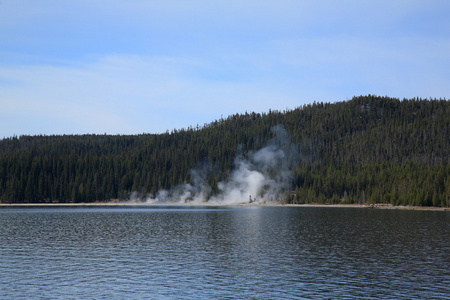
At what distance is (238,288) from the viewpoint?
41781 millimetres

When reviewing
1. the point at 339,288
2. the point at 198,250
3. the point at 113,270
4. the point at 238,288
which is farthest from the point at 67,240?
the point at 339,288

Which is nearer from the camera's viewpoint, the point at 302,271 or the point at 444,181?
the point at 302,271

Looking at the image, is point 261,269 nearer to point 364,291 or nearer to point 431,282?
point 364,291

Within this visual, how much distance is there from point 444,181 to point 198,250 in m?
140

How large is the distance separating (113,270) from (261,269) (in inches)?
576

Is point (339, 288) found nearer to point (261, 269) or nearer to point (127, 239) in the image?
point (261, 269)

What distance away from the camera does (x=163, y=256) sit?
58.9 metres

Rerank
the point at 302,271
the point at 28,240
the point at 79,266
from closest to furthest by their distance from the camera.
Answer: the point at 302,271 < the point at 79,266 < the point at 28,240

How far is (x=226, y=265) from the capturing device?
5291 centimetres

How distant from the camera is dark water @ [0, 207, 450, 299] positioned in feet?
133

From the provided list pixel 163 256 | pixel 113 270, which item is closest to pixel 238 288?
pixel 113 270

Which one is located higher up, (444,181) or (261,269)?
(444,181)

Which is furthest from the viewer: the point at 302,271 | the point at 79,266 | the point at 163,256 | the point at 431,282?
the point at 163,256

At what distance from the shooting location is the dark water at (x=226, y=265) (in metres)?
40.4
